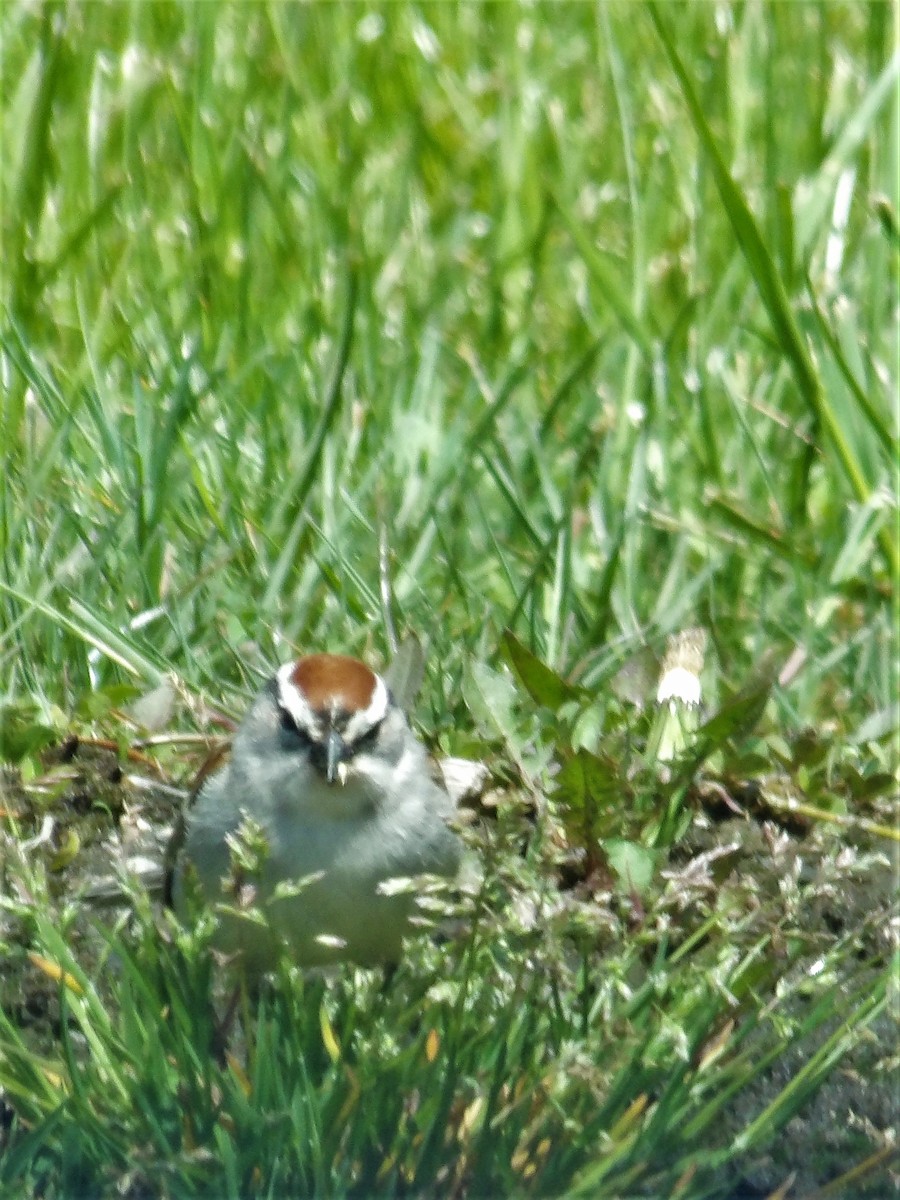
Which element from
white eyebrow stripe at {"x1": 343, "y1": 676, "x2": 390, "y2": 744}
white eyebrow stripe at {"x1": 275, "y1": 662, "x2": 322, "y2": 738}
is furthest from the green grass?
white eyebrow stripe at {"x1": 275, "y1": 662, "x2": 322, "y2": 738}

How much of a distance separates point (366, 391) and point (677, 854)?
1.63 meters

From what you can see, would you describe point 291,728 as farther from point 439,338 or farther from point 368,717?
point 439,338

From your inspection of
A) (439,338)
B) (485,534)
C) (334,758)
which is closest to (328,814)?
(334,758)

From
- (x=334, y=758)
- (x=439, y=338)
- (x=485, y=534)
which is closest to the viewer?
(x=334, y=758)

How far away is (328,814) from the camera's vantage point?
2.36m

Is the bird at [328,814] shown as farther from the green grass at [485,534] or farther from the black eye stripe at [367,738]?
the green grass at [485,534]

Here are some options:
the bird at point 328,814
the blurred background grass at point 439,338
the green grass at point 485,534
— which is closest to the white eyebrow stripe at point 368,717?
the bird at point 328,814

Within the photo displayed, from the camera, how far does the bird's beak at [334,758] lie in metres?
2.34

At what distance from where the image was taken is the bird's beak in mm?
2336

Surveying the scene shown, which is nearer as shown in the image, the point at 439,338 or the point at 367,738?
the point at 367,738

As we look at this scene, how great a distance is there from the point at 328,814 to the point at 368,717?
0.14 m

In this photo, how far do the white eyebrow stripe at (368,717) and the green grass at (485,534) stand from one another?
0.17m

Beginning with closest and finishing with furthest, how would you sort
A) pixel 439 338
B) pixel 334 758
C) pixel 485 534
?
pixel 334 758 → pixel 485 534 → pixel 439 338

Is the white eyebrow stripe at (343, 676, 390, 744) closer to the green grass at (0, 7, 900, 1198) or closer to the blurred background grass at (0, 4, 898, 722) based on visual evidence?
the green grass at (0, 7, 900, 1198)
